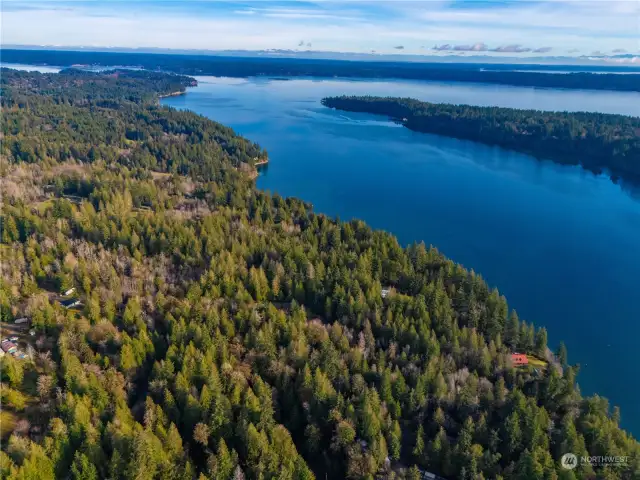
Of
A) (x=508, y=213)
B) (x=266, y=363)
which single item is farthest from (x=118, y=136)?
(x=266, y=363)

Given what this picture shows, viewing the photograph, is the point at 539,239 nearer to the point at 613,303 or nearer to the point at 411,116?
the point at 613,303

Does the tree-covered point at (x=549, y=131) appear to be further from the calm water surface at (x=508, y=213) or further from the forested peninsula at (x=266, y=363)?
the forested peninsula at (x=266, y=363)

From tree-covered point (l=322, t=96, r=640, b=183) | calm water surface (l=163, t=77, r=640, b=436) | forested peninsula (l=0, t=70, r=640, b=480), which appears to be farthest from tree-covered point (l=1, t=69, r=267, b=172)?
tree-covered point (l=322, t=96, r=640, b=183)

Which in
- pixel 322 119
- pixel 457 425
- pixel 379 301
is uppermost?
pixel 322 119

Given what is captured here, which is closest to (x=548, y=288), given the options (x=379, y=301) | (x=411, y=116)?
(x=379, y=301)

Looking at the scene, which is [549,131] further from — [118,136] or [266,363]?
[266,363]

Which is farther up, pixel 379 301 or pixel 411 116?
pixel 411 116

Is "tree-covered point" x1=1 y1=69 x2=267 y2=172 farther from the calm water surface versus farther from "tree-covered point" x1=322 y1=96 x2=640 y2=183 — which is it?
"tree-covered point" x1=322 y1=96 x2=640 y2=183
